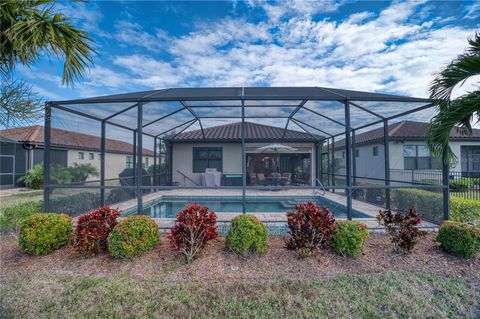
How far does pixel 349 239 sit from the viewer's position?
3680 millimetres

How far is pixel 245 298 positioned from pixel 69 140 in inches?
302

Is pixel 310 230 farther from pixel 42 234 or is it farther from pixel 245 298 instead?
pixel 42 234

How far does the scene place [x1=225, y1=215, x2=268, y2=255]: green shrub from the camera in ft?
12.2

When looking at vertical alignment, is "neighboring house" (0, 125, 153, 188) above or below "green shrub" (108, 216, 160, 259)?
above

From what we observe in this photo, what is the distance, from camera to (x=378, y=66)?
31.6 ft

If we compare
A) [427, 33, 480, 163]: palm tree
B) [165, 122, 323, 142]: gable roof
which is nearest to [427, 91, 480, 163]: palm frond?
[427, 33, 480, 163]: palm tree

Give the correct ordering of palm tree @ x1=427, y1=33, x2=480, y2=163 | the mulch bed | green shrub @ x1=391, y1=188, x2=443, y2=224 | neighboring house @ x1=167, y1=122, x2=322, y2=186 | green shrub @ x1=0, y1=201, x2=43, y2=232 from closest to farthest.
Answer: the mulch bed → palm tree @ x1=427, y1=33, x2=480, y2=163 → green shrub @ x1=0, y1=201, x2=43, y2=232 → green shrub @ x1=391, y1=188, x2=443, y2=224 → neighboring house @ x1=167, y1=122, x2=322, y2=186

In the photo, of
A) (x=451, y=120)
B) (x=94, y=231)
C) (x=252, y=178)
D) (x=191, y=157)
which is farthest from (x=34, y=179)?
(x=451, y=120)

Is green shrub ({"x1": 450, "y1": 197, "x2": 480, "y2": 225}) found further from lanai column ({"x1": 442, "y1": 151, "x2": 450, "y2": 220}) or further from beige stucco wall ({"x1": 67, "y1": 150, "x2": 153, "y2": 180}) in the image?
beige stucco wall ({"x1": 67, "y1": 150, "x2": 153, "y2": 180})

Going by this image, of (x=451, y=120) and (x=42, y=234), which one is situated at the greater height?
(x=451, y=120)

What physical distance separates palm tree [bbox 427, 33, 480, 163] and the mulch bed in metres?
2.29

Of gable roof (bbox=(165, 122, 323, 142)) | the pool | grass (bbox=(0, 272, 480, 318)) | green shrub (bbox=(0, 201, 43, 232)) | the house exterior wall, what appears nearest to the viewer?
grass (bbox=(0, 272, 480, 318))

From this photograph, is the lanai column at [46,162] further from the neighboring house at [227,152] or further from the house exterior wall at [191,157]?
the house exterior wall at [191,157]

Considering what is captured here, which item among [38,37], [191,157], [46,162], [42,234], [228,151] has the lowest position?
[42,234]
